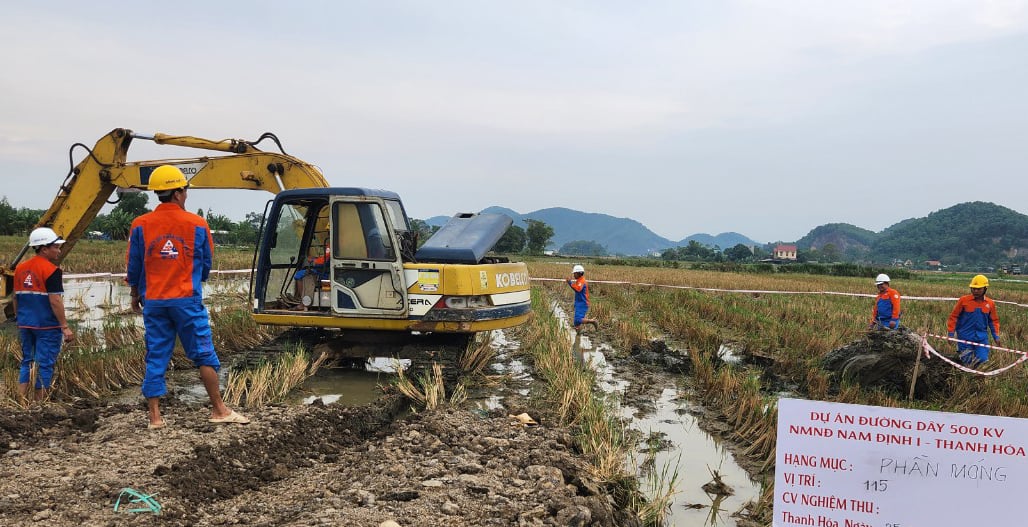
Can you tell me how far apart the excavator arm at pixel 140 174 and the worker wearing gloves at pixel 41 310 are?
216cm

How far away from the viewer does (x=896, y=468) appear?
8.30 ft

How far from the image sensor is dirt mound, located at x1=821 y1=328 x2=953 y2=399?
670 centimetres

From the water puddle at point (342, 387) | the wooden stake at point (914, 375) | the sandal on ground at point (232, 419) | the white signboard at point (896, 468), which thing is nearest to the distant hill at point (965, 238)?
the wooden stake at point (914, 375)

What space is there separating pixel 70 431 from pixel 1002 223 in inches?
5953

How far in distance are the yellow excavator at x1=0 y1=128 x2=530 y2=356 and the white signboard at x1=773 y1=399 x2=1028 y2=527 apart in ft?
14.2

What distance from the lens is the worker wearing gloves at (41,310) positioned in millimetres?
5355

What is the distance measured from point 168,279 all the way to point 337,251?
2.38 meters

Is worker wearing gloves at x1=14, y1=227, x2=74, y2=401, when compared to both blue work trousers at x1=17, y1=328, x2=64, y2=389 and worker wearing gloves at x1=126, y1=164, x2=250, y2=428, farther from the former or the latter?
worker wearing gloves at x1=126, y1=164, x2=250, y2=428

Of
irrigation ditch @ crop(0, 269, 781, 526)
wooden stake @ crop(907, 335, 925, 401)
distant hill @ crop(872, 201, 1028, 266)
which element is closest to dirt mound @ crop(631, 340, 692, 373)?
irrigation ditch @ crop(0, 269, 781, 526)

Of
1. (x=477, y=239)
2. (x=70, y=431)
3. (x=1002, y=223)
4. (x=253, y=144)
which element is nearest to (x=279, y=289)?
(x=253, y=144)

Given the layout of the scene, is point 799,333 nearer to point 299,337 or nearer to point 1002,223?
point 299,337

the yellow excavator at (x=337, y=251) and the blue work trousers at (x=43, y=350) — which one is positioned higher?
the yellow excavator at (x=337, y=251)

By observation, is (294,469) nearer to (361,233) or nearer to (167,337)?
(167,337)

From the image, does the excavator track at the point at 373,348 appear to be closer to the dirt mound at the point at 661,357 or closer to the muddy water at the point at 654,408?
the muddy water at the point at 654,408
